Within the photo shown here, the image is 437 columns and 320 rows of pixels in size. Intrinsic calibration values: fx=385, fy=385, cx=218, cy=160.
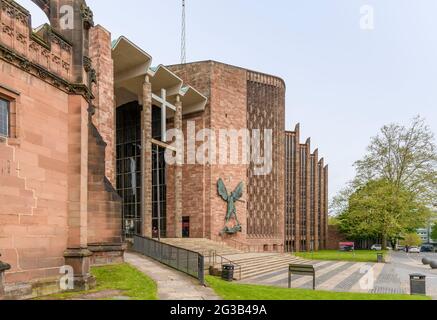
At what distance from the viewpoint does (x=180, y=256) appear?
16.6 m

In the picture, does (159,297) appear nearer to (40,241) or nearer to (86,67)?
(40,241)

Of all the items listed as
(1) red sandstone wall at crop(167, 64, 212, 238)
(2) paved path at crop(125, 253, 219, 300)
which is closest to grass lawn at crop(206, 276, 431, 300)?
(2) paved path at crop(125, 253, 219, 300)

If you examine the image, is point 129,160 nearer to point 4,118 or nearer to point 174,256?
point 174,256

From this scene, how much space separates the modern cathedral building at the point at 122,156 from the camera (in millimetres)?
10492

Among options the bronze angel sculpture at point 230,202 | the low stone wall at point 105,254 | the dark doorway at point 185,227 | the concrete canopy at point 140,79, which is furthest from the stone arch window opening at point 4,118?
the dark doorway at point 185,227

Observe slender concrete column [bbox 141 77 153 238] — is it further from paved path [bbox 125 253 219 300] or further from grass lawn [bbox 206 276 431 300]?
grass lawn [bbox 206 276 431 300]

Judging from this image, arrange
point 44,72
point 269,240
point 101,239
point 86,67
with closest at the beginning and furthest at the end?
1. point 44,72
2. point 86,67
3. point 101,239
4. point 269,240

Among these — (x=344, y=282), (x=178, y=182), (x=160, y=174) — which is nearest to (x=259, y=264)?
(x=344, y=282)

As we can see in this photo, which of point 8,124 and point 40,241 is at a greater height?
point 8,124

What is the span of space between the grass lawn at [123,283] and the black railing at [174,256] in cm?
192

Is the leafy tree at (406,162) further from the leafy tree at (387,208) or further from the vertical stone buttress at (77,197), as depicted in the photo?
the vertical stone buttress at (77,197)

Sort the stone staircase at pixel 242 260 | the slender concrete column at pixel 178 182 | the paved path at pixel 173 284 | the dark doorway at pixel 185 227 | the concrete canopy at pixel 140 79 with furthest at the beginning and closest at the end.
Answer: the dark doorway at pixel 185 227 → the slender concrete column at pixel 178 182 → the concrete canopy at pixel 140 79 → the stone staircase at pixel 242 260 → the paved path at pixel 173 284

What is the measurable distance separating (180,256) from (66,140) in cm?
720

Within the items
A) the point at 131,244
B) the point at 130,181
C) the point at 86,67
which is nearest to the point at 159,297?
the point at 86,67
